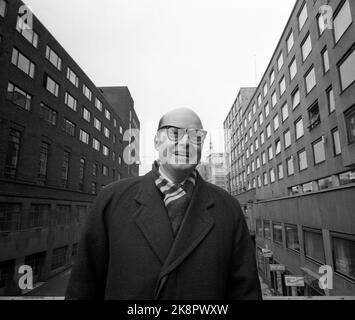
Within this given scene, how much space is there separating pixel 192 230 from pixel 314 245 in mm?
15540

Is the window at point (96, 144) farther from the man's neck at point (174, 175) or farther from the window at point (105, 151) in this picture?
the man's neck at point (174, 175)

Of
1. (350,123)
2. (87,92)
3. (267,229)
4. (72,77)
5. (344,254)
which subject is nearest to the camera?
(344,254)

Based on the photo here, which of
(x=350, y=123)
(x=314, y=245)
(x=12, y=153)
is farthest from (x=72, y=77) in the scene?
(x=314, y=245)

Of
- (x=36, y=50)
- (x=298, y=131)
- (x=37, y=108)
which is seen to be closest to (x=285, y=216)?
(x=298, y=131)

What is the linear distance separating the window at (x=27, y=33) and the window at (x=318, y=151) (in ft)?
75.1

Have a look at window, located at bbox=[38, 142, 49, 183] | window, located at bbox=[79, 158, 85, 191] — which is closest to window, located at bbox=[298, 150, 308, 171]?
window, located at bbox=[79, 158, 85, 191]

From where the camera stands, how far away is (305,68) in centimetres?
1753

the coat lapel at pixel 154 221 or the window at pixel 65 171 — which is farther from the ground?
Answer: the window at pixel 65 171

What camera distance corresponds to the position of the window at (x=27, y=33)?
49.1ft

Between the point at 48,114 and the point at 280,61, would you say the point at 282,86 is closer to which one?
the point at 280,61

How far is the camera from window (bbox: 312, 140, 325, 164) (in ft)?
51.5

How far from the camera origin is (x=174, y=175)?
5.56 feet

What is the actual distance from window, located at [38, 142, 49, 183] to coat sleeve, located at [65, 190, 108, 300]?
18258 mm

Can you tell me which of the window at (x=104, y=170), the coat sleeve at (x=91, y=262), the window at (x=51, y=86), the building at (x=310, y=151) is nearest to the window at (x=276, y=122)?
the building at (x=310, y=151)
